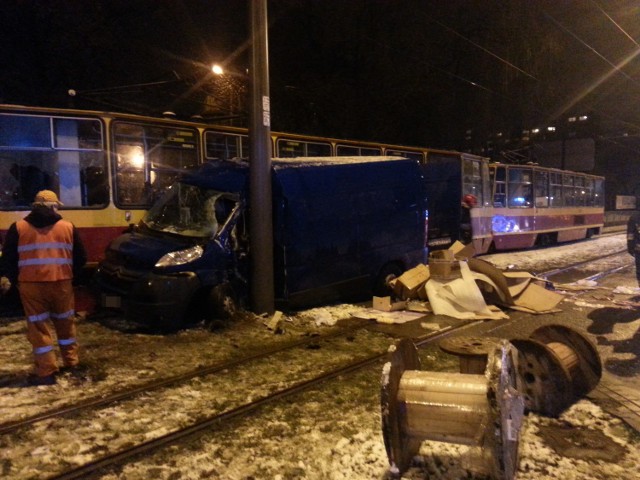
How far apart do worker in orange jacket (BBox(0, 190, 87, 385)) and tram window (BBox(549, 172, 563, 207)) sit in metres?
19.1

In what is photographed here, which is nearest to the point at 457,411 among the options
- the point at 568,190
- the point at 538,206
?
the point at 538,206

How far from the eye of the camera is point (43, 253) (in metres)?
5.12

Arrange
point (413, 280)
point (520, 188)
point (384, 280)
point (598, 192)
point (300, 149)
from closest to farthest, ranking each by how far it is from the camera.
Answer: point (413, 280)
point (384, 280)
point (300, 149)
point (520, 188)
point (598, 192)

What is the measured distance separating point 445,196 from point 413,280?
6.57m

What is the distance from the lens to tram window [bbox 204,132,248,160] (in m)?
9.88

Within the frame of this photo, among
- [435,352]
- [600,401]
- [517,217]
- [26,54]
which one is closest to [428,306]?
[435,352]

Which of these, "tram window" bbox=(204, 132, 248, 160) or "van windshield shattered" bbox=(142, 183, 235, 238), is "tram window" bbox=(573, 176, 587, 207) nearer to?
"tram window" bbox=(204, 132, 248, 160)

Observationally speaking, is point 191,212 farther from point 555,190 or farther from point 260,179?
point 555,190

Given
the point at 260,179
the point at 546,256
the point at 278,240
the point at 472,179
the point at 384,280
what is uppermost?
the point at 472,179

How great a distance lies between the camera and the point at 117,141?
8.72m

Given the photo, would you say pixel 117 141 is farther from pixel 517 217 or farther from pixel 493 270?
pixel 517 217

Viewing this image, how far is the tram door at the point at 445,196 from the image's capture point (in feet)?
47.7

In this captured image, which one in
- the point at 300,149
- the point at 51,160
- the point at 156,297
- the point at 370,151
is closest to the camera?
the point at 156,297

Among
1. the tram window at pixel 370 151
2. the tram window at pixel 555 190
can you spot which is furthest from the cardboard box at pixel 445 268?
the tram window at pixel 555 190
